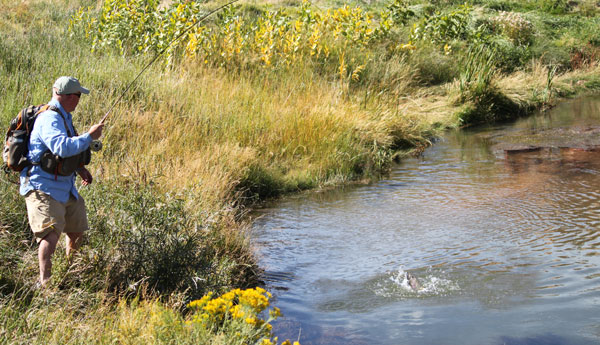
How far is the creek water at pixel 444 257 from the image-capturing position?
17.5ft

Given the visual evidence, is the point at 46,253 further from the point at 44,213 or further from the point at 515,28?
the point at 515,28

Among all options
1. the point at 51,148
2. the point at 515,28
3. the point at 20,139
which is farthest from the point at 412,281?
the point at 515,28

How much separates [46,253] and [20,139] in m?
0.82

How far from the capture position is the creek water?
5336mm

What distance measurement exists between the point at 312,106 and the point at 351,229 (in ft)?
14.2

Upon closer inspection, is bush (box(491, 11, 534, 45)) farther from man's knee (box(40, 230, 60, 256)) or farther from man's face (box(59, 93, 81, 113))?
man's knee (box(40, 230, 60, 256))

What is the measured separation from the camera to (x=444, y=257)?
681cm

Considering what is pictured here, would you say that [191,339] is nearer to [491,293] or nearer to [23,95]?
[491,293]

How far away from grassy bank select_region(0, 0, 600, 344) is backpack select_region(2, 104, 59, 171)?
0.83 m

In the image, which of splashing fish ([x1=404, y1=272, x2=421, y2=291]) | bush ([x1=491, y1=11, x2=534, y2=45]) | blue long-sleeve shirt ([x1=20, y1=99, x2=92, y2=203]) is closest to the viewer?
blue long-sleeve shirt ([x1=20, y1=99, x2=92, y2=203])

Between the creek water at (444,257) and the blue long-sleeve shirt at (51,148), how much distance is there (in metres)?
1.97

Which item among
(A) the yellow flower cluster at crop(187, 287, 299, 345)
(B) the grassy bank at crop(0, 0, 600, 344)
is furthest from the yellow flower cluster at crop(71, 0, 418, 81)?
(A) the yellow flower cluster at crop(187, 287, 299, 345)

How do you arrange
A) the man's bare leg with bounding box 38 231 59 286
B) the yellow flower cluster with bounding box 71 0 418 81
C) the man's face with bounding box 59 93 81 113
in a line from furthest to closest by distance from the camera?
the yellow flower cluster with bounding box 71 0 418 81 → the man's face with bounding box 59 93 81 113 → the man's bare leg with bounding box 38 231 59 286

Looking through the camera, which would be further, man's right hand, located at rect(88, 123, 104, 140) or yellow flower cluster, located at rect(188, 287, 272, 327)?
man's right hand, located at rect(88, 123, 104, 140)
